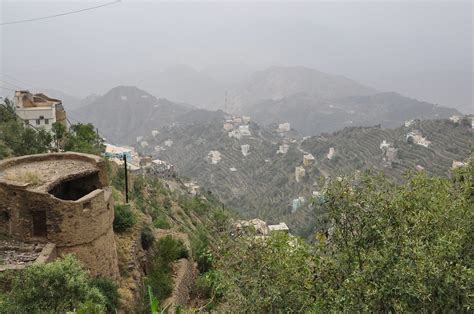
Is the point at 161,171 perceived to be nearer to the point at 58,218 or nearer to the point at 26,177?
the point at 26,177

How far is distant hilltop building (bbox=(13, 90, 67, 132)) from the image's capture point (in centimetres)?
4106

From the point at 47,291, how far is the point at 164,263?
421 inches

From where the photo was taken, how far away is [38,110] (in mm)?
41312

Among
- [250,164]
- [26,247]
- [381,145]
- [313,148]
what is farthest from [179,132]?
[26,247]

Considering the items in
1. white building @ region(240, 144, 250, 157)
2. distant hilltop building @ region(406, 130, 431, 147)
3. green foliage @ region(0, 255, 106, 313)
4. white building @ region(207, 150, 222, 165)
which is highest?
green foliage @ region(0, 255, 106, 313)

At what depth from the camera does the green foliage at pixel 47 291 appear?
33.6 ft

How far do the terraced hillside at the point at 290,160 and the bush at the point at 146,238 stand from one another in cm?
4334

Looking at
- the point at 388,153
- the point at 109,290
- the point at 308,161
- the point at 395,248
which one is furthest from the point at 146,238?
the point at 308,161

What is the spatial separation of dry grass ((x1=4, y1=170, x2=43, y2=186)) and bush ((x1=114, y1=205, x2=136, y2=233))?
5029mm

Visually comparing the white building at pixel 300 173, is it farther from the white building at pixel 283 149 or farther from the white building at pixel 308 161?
the white building at pixel 283 149

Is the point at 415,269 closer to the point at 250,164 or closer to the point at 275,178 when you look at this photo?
the point at 275,178

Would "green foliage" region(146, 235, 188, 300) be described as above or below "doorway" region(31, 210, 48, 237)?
below

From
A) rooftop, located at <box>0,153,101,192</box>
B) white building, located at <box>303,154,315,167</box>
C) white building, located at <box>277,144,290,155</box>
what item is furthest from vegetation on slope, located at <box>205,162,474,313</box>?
white building, located at <box>277,144,290,155</box>

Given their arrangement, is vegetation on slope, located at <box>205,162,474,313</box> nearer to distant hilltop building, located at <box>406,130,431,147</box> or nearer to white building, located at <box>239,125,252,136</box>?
distant hilltop building, located at <box>406,130,431,147</box>
